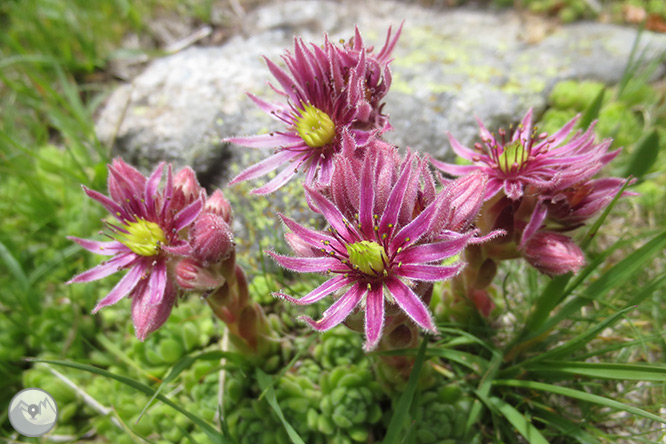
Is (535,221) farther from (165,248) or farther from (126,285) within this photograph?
(126,285)

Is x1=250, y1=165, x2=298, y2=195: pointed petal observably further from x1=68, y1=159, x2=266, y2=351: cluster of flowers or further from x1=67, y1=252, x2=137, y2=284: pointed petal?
x1=67, y1=252, x2=137, y2=284: pointed petal

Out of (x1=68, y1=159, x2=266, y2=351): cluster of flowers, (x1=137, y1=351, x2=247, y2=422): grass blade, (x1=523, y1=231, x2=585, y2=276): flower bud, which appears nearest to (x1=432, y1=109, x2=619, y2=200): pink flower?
(x1=523, y1=231, x2=585, y2=276): flower bud

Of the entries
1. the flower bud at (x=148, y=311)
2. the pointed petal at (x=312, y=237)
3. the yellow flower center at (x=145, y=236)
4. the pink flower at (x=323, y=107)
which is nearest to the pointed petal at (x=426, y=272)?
the pointed petal at (x=312, y=237)

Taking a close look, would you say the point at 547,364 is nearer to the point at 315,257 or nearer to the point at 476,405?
the point at 476,405

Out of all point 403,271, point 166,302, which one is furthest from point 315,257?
point 166,302

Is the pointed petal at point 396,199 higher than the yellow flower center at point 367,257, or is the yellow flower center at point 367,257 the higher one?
Answer: the pointed petal at point 396,199

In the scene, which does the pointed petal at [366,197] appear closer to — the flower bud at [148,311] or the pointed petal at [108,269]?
the flower bud at [148,311]

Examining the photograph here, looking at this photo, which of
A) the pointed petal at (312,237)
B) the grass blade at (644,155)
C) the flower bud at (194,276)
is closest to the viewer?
the pointed petal at (312,237)
